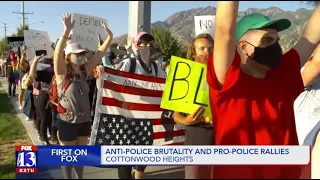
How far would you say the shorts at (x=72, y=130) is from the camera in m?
2.81

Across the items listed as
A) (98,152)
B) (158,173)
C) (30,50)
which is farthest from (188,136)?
(30,50)

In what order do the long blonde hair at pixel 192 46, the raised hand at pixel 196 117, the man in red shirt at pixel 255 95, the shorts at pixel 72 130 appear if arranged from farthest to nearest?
the shorts at pixel 72 130
the long blonde hair at pixel 192 46
the raised hand at pixel 196 117
the man in red shirt at pixel 255 95

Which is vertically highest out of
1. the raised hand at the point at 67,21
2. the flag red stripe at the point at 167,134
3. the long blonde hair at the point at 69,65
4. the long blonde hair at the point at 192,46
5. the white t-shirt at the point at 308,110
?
the raised hand at the point at 67,21

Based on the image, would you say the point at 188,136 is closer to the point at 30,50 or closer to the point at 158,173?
the point at 158,173

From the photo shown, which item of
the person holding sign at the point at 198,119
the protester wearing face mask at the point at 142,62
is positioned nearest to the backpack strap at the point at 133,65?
the protester wearing face mask at the point at 142,62

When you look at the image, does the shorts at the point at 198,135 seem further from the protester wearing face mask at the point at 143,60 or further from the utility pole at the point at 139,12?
the protester wearing face mask at the point at 143,60

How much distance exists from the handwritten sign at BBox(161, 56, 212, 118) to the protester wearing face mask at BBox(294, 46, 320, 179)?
0.57 m

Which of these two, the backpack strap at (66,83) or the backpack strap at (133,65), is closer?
the backpack strap at (66,83)

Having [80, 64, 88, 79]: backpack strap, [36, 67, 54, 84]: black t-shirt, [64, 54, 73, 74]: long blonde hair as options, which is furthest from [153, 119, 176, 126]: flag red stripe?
[36, 67, 54, 84]: black t-shirt

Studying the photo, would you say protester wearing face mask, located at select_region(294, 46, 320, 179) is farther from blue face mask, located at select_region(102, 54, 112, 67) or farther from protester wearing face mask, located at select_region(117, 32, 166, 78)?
blue face mask, located at select_region(102, 54, 112, 67)

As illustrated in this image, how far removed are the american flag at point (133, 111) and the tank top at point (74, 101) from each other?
114 mm

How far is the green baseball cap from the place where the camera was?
1.68 metres

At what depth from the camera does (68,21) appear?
6.91 feet

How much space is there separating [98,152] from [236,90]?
0.62 m
